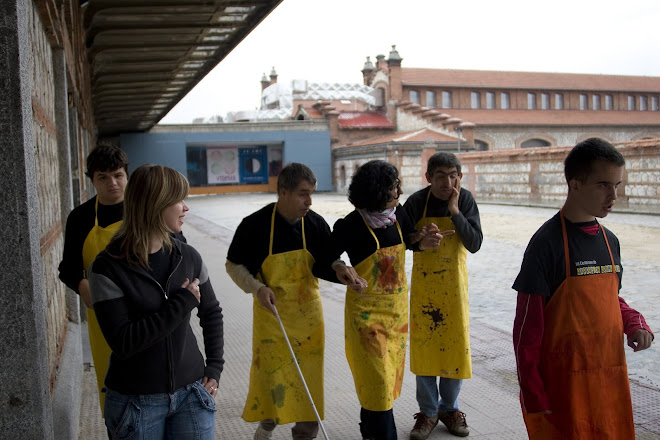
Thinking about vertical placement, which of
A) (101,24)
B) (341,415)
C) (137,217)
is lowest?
(341,415)

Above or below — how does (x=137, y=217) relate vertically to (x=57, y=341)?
above

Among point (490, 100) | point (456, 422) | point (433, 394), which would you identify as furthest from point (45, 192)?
point (490, 100)

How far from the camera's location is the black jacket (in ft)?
7.05

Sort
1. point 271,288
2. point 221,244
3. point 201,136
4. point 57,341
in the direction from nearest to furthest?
1. point 271,288
2. point 57,341
3. point 221,244
4. point 201,136

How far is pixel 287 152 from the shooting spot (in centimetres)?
4081

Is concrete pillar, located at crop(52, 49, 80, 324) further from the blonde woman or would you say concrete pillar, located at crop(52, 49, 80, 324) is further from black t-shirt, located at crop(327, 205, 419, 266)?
the blonde woman

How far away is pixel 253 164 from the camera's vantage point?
42000 mm

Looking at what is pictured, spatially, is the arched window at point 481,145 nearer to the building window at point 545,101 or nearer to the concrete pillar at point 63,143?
the building window at point 545,101

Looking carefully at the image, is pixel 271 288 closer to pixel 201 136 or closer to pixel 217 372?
pixel 217 372

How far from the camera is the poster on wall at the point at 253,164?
4178 centimetres

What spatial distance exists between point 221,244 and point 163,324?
12.1 metres

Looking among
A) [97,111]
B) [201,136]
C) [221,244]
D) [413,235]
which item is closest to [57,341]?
[413,235]

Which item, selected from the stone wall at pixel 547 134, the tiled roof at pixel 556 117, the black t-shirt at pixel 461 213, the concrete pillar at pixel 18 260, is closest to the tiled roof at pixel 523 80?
the tiled roof at pixel 556 117

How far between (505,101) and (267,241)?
159ft
